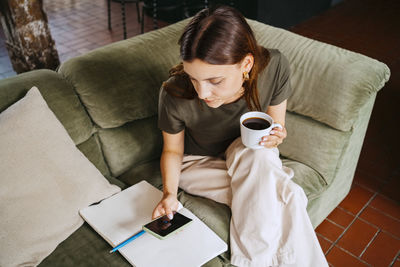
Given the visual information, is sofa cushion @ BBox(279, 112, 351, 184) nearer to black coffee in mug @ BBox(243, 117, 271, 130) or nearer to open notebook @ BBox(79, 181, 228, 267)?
black coffee in mug @ BBox(243, 117, 271, 130)

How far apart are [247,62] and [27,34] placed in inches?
59.5

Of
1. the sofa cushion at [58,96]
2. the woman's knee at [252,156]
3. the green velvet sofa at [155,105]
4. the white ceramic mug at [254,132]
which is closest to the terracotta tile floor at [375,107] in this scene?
the green velvet sofa at [155,105]

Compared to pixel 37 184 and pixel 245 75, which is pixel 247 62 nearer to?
pixel 245 75

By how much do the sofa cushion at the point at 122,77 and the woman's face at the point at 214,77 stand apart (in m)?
0.53

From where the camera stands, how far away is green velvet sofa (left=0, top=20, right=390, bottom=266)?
1.53 m

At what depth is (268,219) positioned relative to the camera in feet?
4.11

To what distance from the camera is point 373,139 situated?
262 centimetres

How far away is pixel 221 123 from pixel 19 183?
80 cm

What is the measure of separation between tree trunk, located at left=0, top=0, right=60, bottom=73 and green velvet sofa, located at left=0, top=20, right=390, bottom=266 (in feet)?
2.15

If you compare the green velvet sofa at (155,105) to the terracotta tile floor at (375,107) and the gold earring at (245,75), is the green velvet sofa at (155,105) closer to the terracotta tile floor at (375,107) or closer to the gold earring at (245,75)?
the terracotta tile floor at (375,107)

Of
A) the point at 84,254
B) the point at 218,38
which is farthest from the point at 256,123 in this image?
the point at 84,254

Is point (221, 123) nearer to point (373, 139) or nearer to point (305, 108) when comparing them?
point (305, 108)

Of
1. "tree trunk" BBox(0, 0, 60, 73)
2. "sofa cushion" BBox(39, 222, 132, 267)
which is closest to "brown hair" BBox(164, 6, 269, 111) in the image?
"sofa cushion" BBox(39, 222, 132, 267)

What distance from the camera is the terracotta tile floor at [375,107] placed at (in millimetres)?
1847
